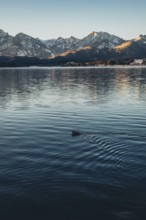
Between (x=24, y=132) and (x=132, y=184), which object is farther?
(x=24, y=132)

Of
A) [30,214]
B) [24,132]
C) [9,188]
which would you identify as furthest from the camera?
[24,132]

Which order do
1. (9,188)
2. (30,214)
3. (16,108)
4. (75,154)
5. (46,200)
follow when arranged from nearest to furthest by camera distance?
(30,214) < (46,200) < (9,188) < (75,154) < (16,108)

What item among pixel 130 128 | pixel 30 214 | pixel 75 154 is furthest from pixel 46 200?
pixel 130 128

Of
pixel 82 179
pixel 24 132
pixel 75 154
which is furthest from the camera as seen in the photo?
pixel 24 132

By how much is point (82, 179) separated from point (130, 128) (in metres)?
19.0

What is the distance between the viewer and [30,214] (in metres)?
20.2

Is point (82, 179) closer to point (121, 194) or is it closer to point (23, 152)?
point (121, 194)

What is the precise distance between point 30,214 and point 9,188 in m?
4.04

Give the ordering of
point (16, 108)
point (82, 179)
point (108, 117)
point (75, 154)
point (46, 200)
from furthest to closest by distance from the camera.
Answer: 1. point (16, 108)
2. point (108, 117)
3. point (75, 154)
4. point (82, 179)
5. point (46, 200)

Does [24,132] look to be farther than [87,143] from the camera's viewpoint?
Yes

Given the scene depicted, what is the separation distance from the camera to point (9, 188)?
23.6m

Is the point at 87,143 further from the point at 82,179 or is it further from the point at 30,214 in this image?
the point at 30,214

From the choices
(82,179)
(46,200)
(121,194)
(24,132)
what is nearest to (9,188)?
(46,200)

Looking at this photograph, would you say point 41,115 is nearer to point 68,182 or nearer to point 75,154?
point 75,154
